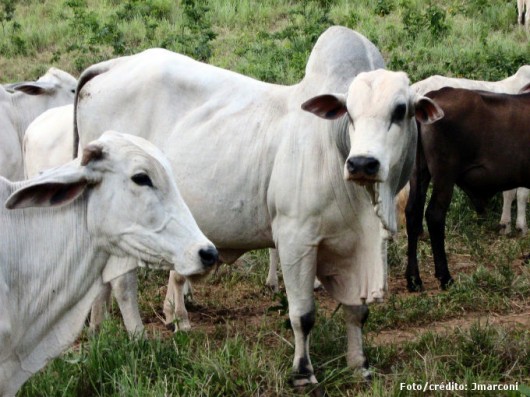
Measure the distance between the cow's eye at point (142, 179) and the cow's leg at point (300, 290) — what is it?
47.4 inches

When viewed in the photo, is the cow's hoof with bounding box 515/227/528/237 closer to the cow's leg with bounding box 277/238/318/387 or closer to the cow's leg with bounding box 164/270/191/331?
the cow's leg with bounding box 164/270/191/331

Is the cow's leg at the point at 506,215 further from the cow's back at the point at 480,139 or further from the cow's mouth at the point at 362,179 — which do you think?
the cow's mouth at the point at 362,179

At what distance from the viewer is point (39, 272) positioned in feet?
12.0

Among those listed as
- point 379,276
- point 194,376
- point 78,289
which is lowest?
point 194,376

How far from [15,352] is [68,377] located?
2.46ft

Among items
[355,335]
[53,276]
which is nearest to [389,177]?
[355,335]

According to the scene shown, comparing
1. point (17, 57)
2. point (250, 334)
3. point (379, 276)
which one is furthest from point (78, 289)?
point (17, 57)

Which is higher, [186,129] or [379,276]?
[186,129]

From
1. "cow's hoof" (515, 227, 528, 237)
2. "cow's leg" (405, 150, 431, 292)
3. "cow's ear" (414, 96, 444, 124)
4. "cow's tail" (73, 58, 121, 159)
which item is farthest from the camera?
"cow's hoof" (515, 227, 528, 237)

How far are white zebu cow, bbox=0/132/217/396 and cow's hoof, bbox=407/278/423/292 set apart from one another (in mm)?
3143

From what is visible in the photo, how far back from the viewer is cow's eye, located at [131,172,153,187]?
360cm

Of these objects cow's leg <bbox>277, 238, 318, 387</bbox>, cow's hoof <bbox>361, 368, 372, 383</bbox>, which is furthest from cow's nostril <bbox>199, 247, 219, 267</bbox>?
cow's hoof <bbox>361, 368, 372, 383</bbox>

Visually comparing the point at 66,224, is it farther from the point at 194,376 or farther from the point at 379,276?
the point at 379,276

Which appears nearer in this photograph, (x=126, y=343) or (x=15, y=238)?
(x=15, y=238)
